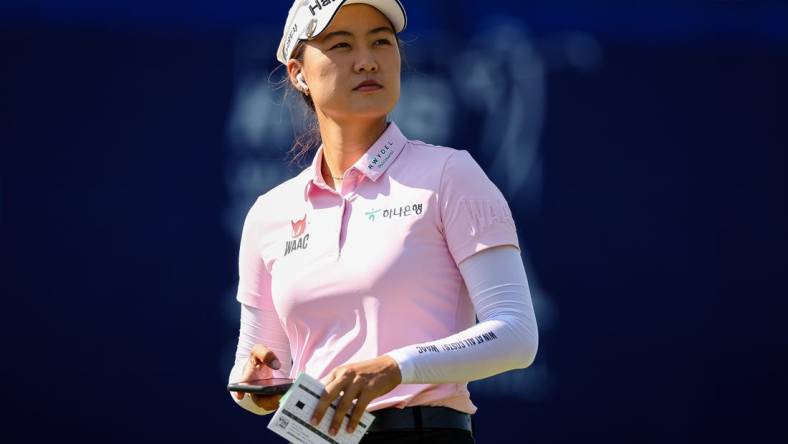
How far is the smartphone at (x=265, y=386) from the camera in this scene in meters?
1.86

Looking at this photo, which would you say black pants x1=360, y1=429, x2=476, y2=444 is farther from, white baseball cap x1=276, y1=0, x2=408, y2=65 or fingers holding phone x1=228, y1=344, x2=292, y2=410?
white baseball cap x1=276, y1=0, x2=408, y2=65

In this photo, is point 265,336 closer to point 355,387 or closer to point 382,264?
point 382,264

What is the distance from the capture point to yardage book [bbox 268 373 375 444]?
1739 mm

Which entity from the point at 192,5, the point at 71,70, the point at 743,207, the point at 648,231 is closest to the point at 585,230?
the point at 648,231

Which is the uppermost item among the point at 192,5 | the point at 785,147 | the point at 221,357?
the point at 192,5

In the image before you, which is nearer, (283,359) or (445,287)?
(445,287)

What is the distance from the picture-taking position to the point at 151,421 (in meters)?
4.02

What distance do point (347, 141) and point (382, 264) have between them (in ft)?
1.07

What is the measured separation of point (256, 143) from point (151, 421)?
95 cm

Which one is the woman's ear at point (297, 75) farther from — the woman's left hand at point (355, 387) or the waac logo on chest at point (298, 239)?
the woman's left hand at point (355, 387)

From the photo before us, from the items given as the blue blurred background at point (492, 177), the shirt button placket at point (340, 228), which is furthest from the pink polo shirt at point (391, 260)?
the blue blurred background at point (492, 177)

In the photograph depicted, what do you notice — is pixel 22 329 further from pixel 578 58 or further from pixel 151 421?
pixel 578 58

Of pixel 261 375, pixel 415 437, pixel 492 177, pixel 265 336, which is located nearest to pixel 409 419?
pixel 415 437

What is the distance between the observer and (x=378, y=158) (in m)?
2.12
